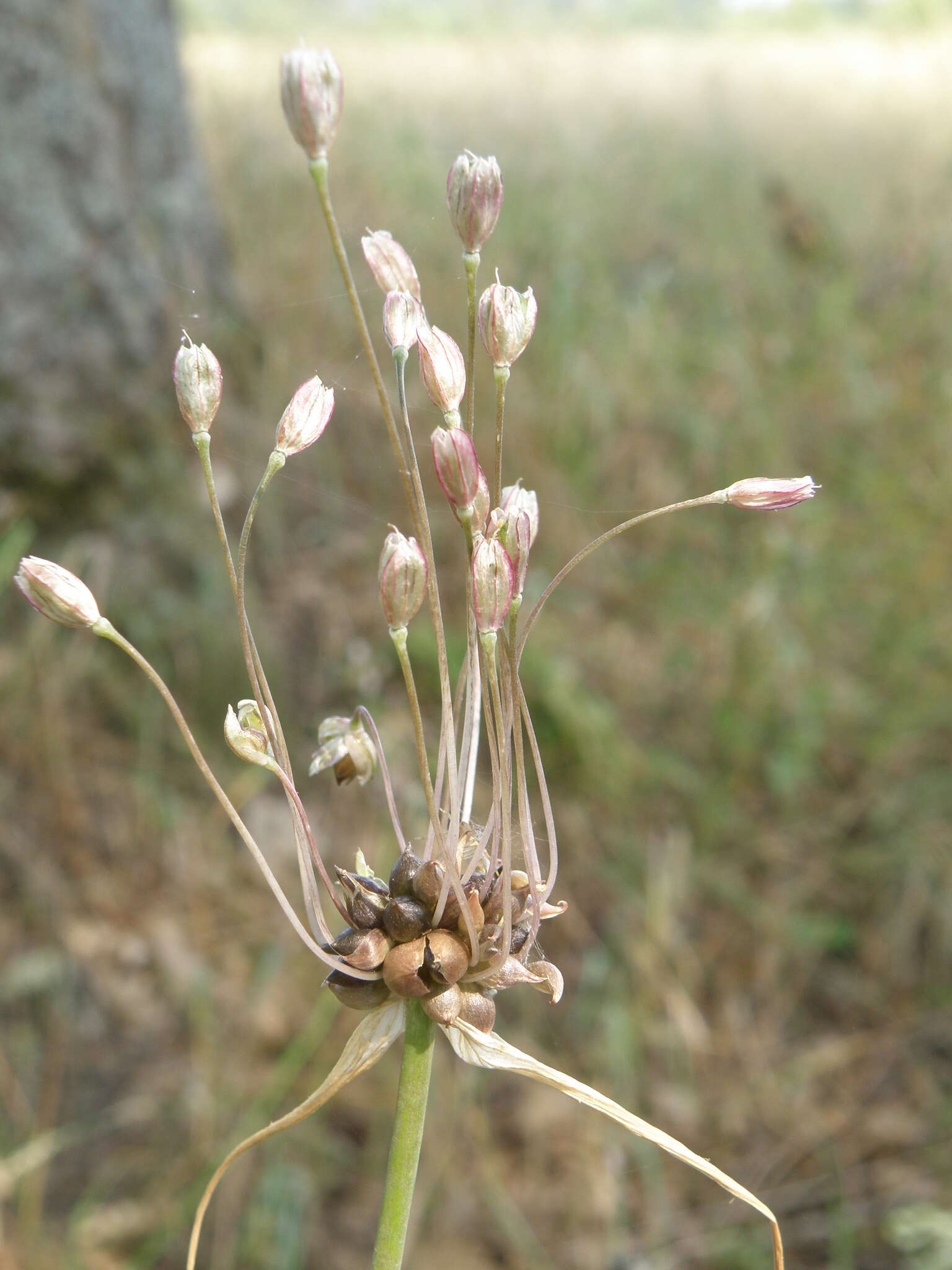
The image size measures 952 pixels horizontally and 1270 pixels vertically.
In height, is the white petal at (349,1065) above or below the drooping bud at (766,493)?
below

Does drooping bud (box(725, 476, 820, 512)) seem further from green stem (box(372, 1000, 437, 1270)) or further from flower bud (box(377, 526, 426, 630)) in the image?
green stem (box(372, 1000, 437, 1270))

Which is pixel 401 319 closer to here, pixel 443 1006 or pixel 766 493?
pixel 766 493

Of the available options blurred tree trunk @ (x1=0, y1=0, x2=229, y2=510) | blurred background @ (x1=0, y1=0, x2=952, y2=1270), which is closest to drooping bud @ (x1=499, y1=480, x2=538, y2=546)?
blurred background @ (x1=0, y1=0, x2=952, y2=1270)

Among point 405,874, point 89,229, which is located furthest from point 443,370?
point 89,229

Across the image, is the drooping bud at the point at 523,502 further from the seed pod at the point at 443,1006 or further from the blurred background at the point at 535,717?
the blurred background at the point at 535,717

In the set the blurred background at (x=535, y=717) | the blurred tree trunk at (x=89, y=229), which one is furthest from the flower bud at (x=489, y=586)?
the blurred tree trunk at (x=89, y=229)

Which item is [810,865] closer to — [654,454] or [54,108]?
[654,454]
